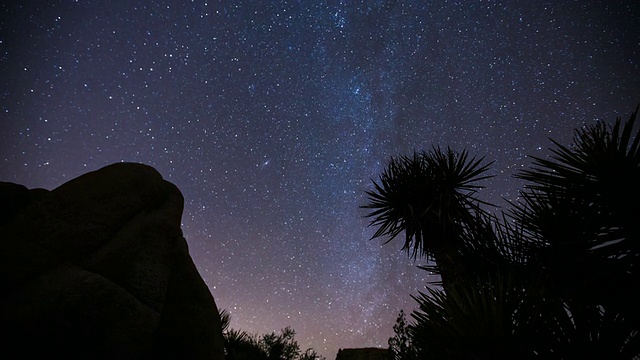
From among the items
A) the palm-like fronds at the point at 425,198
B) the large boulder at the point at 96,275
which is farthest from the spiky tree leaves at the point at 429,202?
the large boulder at the point at 96,275

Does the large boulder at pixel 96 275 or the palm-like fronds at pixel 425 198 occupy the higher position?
the palm-like fronds at pixel 425 198

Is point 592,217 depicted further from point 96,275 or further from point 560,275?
point 96,275

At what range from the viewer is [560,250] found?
412 cm

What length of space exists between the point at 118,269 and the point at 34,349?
84 cm

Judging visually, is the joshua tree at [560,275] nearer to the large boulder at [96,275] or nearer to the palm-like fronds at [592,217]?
the palm-like fronds at [592,217]

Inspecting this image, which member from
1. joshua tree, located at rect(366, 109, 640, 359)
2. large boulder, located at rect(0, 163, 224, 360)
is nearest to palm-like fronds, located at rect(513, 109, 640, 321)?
joshua tree, located at rect(366, 109, 640, 359)

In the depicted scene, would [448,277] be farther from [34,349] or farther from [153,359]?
[34,349]

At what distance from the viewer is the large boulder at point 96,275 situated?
2.69 metres

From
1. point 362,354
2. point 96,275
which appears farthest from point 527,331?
point 362,354

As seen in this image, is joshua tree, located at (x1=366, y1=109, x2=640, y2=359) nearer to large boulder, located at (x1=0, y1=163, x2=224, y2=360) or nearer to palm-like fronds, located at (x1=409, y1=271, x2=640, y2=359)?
palm-like fronds, located at (x1=409, y1=271, x2=640, y2=359)

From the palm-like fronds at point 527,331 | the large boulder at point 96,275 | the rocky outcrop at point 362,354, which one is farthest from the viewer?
the rocky outcrop at point 362,354

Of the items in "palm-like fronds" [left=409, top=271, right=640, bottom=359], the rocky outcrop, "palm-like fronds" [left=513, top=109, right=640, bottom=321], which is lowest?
the rocky outcrop

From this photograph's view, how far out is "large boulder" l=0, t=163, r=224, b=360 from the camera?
106 inches

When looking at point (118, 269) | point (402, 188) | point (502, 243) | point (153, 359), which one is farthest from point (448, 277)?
point (118, 269)
